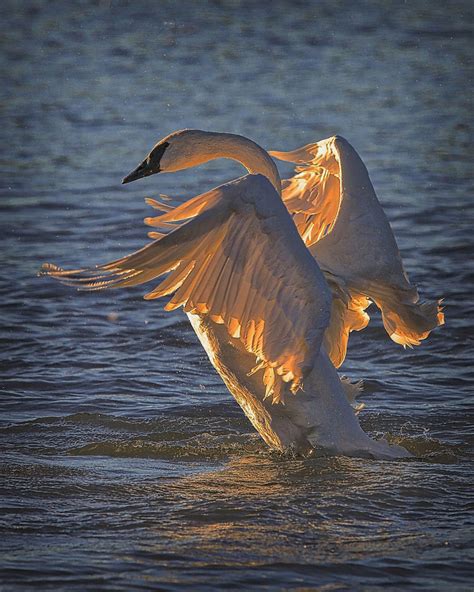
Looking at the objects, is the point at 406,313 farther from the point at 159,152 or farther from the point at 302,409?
the point at 159,152

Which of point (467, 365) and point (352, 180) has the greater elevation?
point (352, 180)

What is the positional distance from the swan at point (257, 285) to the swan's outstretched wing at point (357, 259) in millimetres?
15

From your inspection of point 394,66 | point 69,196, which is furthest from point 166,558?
point 394,66

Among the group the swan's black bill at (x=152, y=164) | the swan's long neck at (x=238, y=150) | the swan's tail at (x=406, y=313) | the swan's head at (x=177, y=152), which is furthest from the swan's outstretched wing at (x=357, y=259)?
the swan's black bill at (x=152, y=164)

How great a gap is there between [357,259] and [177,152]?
1.24m

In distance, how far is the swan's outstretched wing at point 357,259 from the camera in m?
8.00

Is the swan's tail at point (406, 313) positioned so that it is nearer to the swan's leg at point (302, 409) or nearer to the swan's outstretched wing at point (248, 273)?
the swan's leg at point (302, 409)

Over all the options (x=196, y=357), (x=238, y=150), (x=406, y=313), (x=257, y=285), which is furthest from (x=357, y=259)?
(x=196, y=357)

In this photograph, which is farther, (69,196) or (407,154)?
(407,154)

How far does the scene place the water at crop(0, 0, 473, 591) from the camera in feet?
20.6

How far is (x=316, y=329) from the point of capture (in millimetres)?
6988

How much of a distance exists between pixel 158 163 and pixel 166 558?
2.71 metres

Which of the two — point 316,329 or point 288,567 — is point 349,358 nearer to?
point 316,329

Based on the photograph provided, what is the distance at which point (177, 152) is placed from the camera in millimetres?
7930
